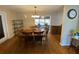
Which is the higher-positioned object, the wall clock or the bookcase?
the wall clock

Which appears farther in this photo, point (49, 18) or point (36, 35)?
point (49, 18)

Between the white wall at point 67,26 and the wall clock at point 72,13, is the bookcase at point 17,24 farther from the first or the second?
the wall clock at point 72,13

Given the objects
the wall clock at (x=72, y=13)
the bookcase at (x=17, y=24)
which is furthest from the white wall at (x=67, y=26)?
the bookcase at (x=17, y=24)

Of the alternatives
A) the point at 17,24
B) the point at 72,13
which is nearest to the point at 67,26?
the point at 72,13

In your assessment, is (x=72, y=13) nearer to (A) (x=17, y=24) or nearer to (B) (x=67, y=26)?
(B) (x=67, y=26)

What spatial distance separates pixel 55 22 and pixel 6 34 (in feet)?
13.0

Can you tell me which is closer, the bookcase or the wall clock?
the wall clock

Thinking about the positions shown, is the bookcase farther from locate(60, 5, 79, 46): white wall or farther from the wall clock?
the wall clock

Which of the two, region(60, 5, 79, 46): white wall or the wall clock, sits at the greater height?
the wall clock

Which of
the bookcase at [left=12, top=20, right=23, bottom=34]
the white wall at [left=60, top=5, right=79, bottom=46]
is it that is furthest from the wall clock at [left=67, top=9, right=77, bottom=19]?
the bookcase at [left=12, top=20, right=23, bottom=34]

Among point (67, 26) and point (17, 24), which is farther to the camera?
point (17, 24)
